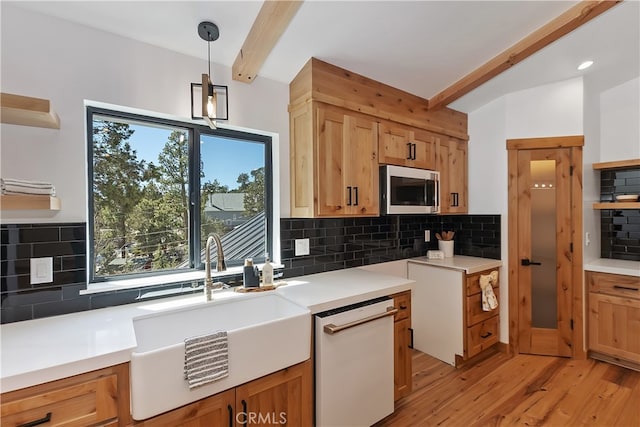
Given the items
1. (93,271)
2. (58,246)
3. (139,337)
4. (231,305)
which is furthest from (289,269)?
(58,246)

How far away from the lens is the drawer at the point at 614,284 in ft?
8.54

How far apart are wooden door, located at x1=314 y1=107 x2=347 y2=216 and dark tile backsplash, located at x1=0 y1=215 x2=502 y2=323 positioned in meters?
0.33

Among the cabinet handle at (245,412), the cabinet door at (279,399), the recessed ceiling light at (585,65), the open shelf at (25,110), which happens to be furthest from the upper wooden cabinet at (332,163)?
the recessed ceiling light at (585,65)

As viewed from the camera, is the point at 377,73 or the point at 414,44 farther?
the point at 377,73

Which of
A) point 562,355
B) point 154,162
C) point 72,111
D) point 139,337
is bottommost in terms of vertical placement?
point 562,355

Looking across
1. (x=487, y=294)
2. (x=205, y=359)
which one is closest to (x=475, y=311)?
(x=487, y=294)

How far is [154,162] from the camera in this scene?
1.93 meters

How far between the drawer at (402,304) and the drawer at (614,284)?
2.04 metres

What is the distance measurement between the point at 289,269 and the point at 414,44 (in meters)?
1.89

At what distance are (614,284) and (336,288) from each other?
264 centimetres

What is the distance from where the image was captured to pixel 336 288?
2.01 m

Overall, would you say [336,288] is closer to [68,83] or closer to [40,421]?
[40,421]

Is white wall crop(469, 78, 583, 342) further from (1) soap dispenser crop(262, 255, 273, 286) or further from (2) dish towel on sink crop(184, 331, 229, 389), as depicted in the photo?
(2) dish towel on sink crop(184, 331, 229, 389)

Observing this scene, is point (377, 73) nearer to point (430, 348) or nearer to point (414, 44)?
point (414, 44)
